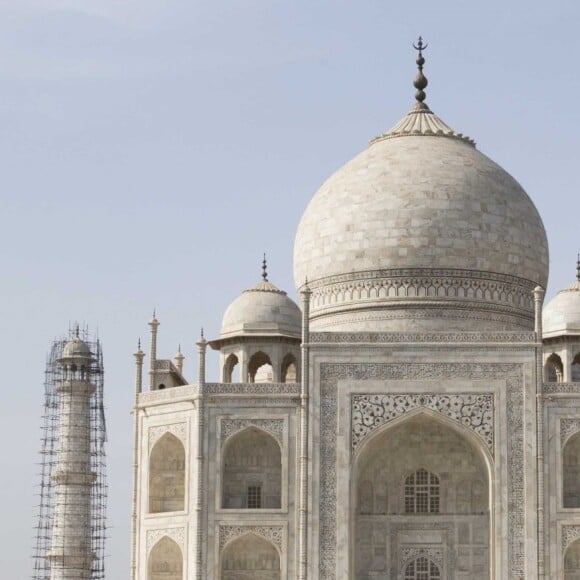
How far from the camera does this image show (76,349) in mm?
39969

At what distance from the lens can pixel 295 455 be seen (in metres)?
29.6

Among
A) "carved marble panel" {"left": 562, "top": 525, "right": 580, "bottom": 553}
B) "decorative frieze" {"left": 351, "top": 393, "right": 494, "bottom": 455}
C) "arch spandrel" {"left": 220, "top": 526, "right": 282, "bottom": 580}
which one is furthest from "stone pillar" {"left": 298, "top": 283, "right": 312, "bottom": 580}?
"carved marble panel" {"left": 562, "top": 525, "right": 580, "bottom": 553}

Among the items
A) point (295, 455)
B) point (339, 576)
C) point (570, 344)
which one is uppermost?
point (570, 344)

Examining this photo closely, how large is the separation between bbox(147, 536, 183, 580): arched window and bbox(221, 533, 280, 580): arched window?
986 mm

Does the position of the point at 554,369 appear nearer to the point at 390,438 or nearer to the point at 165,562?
the point at 390,438

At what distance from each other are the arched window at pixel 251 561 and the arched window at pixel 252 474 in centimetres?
83

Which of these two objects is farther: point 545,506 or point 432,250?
point 432,250

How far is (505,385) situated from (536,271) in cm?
429

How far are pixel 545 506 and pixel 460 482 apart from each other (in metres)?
1.92

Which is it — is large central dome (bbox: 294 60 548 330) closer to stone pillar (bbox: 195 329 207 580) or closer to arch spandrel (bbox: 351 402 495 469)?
arch spandrel (bbox: 351 402 495 469)

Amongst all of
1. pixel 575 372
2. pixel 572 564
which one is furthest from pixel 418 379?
pixel 575 372

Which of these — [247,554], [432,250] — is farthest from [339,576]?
[432,250]

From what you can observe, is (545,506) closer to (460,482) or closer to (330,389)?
(460,482)

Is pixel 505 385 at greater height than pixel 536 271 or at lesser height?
lesser
